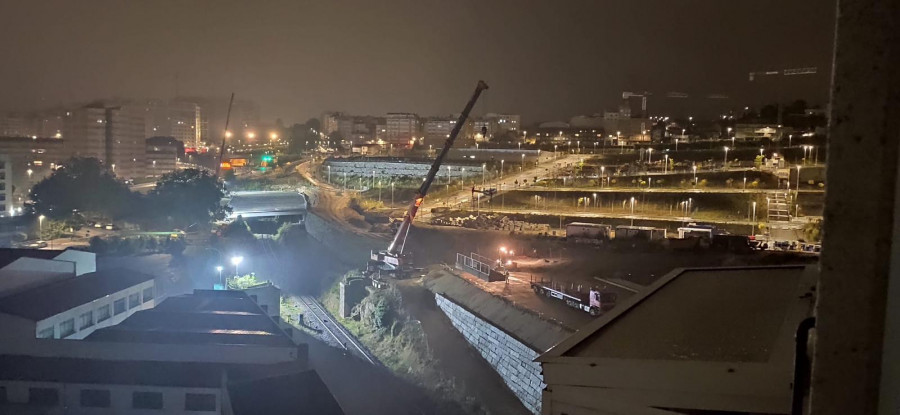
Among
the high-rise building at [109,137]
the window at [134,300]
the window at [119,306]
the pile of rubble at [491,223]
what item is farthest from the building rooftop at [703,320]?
the high-rise building at [109,137]

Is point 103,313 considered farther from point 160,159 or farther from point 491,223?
point 160,159

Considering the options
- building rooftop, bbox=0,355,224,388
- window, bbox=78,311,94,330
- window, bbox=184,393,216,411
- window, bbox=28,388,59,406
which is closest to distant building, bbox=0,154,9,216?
window, bbox=78,311,94,330

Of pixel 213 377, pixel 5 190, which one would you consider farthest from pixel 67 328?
pixel 5 190

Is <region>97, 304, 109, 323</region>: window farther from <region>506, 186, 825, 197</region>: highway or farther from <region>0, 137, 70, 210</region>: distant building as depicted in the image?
<region>0, 137, 70, 210</region>: distant building

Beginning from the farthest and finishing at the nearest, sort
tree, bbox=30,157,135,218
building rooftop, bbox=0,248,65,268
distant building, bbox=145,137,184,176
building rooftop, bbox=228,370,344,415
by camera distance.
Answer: distant building, bbox=145,137,184,176 < tree, bbox=30,157,135,218 < building rooftop, bbox=0,248,65,268 < building rooftop, bbox=228,370,344,415

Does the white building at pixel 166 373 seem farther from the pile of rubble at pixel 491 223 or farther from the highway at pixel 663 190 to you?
the highway at pixel 663 190

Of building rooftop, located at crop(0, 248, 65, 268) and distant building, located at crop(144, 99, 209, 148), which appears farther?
distant building, located at crop(144, 99, 209, 148)
